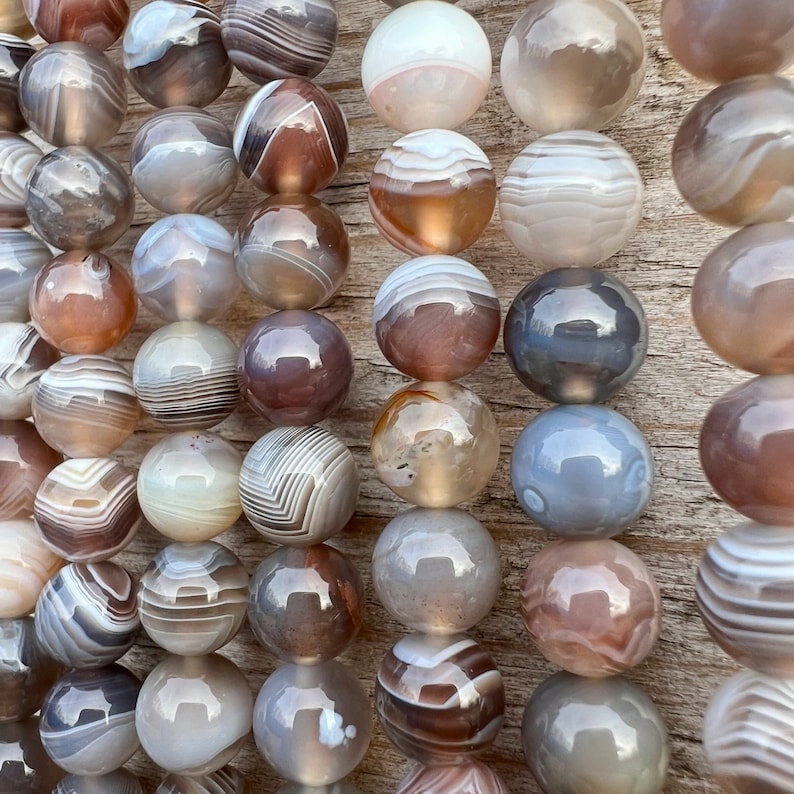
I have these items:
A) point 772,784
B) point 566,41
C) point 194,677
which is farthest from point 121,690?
point 566,41

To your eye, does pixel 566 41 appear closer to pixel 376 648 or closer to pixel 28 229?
pixel 376 648

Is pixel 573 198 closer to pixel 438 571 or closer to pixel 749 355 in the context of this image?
pixel 749 355

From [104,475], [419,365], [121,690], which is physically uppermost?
[419,365]

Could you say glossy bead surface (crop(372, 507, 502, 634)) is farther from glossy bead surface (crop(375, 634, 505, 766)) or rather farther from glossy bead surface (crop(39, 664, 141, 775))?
glossy bead surface (crop(39, 664, 141, 775))

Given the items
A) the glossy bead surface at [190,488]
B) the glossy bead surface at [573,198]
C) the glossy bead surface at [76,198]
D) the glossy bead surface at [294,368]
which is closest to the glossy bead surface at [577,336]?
the glossy bead surface at [573,198]

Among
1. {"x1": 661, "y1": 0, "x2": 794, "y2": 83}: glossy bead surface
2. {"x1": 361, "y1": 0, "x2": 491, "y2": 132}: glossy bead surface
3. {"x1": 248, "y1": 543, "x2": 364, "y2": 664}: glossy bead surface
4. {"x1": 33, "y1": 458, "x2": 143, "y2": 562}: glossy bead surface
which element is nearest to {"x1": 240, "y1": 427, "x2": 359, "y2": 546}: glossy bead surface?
{"x1": 248, "y1": 543, "x2": 364, "y2": 664}: glossy bead surface

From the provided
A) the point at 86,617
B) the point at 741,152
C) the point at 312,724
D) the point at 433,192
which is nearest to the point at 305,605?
the point at 312,724
